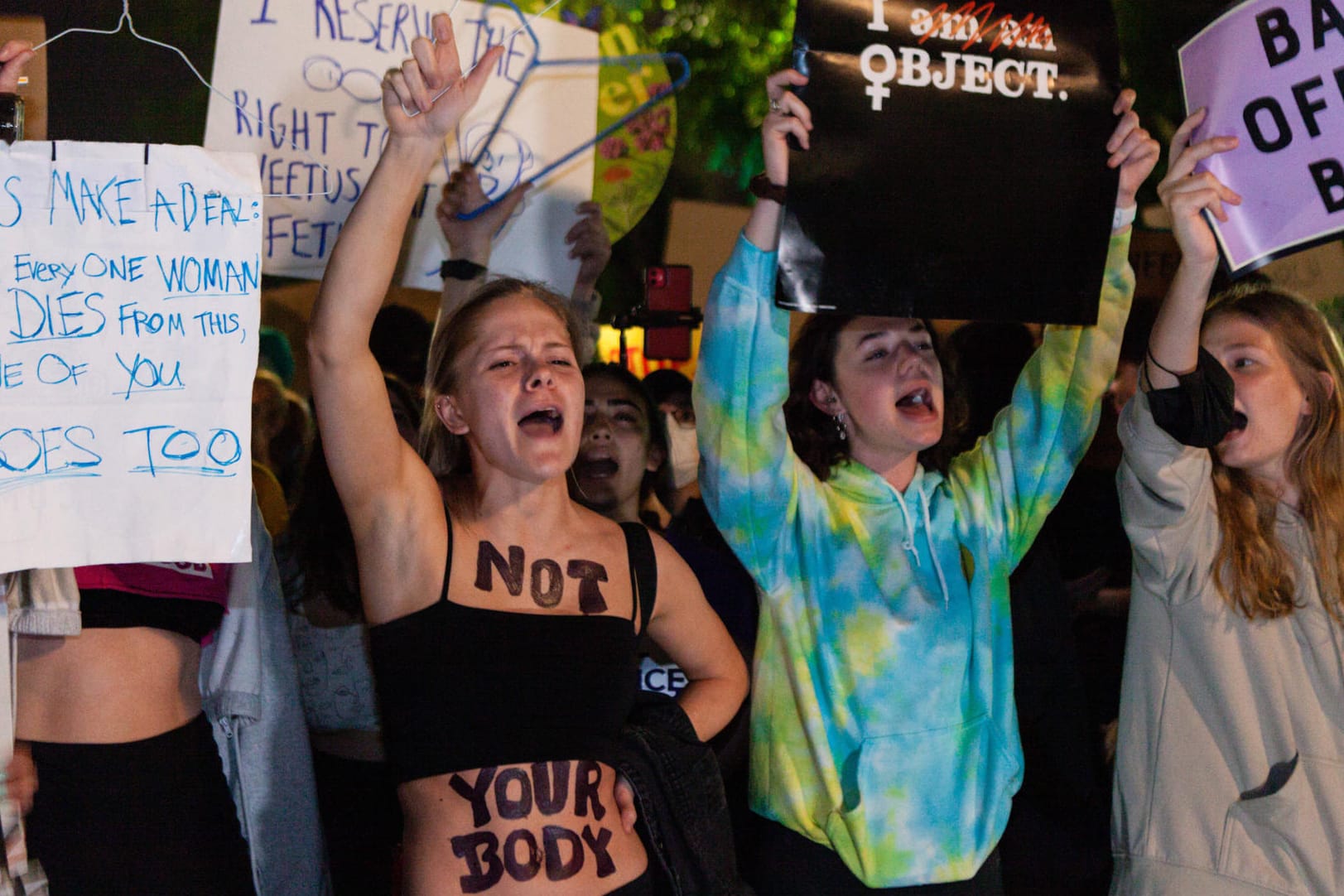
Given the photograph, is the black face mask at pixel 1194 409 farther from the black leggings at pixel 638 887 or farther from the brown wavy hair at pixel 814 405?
the black leggings at pixel 638 887

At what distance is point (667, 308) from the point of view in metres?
3.20

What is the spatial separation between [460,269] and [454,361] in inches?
33.9

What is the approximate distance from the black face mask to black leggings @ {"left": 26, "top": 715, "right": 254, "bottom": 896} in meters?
1.74

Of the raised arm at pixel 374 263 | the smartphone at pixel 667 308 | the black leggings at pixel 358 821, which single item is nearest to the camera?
the raised arm at pixel 374 263

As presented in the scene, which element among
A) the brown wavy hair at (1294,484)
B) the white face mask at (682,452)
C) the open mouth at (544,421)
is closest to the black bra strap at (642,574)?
the open mouth at (544,421)

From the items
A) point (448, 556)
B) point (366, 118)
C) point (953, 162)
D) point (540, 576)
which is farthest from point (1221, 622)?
point (366, 118)

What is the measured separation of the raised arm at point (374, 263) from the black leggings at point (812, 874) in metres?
0.95

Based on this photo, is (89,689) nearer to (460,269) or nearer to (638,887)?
(638,887)

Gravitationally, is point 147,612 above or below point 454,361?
below

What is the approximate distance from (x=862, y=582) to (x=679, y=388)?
3.98ft

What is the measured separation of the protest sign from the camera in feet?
6.81

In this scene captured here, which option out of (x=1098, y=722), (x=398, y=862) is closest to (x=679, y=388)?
(x=1098, y=722)

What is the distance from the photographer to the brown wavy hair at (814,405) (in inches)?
92.5

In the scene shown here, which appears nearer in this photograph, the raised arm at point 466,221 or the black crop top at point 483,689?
the black crop top at point 483,689
